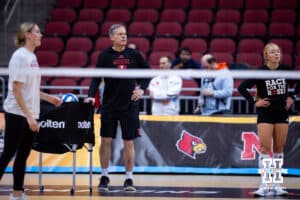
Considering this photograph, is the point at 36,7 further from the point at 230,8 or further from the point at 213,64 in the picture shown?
the point at 213,64

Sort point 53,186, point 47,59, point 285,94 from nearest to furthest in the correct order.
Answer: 1. point 285,94
2. point 53,186
3. point 47,59

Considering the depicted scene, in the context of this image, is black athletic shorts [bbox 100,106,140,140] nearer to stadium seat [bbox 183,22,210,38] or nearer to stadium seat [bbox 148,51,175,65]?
stadium seat [bbox 148,51,175,65]

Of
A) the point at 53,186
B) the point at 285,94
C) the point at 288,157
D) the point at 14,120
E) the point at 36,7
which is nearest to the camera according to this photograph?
the point at 14,120

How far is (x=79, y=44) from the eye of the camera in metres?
17.7

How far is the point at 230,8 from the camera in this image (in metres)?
18.5

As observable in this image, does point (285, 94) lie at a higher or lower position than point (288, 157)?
higher

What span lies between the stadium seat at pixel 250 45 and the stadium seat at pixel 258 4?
4.94ft

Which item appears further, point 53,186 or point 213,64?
point 213,64

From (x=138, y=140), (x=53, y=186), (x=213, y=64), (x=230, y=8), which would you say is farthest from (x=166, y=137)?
(x=230, y=8)

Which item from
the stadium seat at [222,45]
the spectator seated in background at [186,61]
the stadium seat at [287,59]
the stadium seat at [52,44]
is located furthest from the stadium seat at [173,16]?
the spectator seated in background at [186,61]

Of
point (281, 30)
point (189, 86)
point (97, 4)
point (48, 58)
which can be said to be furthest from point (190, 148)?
point (97, 4)

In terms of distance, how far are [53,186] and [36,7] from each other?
8577mm

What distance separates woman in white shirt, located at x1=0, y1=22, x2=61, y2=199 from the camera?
7.75 meters

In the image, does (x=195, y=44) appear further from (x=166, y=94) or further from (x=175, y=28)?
(x=166, y=94)
